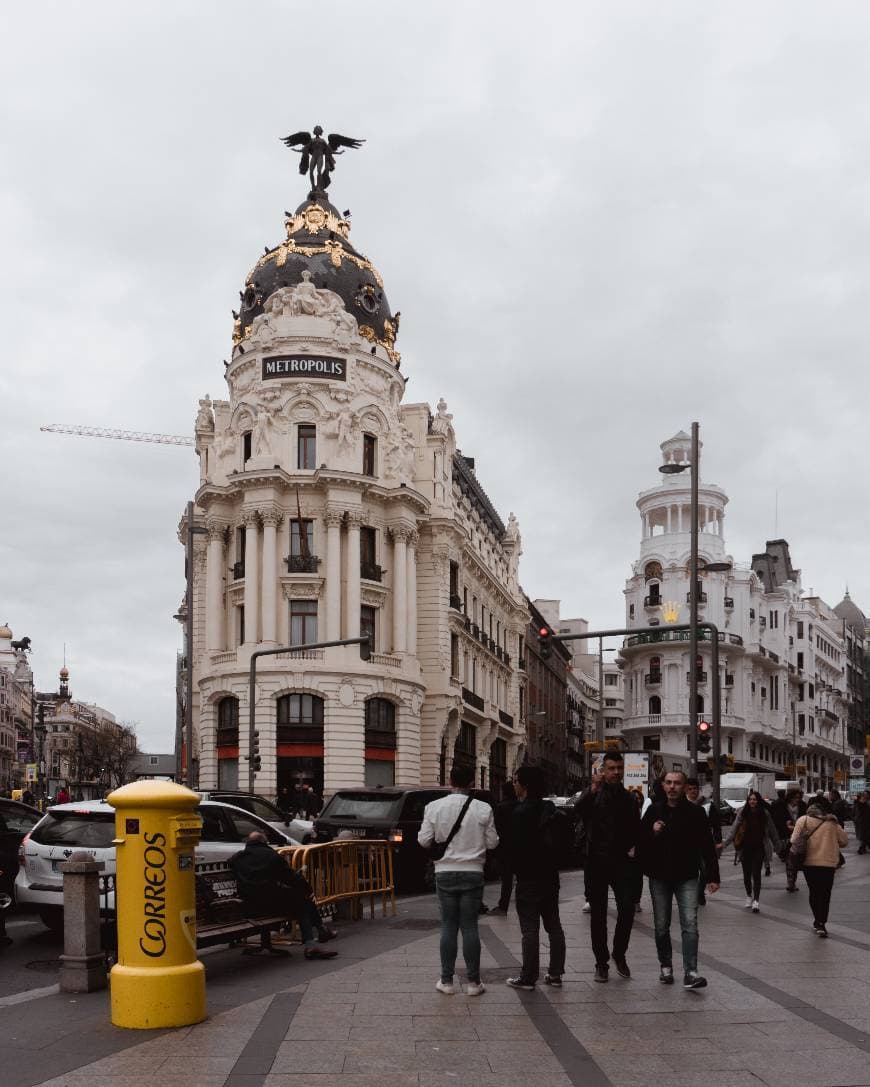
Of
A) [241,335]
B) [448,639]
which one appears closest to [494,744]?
[448,639]

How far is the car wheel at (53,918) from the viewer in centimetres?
1411

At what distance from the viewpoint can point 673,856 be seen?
33.3 ft

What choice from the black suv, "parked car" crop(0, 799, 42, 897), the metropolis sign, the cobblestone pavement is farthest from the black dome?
the cobblestone pavement

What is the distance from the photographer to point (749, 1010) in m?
9.03

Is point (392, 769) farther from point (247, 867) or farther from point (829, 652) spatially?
point (829, 652)

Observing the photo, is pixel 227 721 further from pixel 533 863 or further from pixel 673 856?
pixel 533 863

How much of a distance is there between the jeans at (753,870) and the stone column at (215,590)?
3642 cm

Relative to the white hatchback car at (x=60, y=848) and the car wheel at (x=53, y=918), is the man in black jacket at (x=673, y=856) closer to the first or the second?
the white hatchback car at (x=60, y=848)

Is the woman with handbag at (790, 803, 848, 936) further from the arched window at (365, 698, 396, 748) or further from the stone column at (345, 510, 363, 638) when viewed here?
the arched window at (365, 698, 396, 748)

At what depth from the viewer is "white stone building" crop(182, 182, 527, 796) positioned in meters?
49.4

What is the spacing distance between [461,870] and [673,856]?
1.77m

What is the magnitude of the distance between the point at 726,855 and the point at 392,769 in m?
19.6

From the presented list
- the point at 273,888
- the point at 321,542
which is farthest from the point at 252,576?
the point at 273,888

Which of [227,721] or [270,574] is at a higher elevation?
[270,574]
